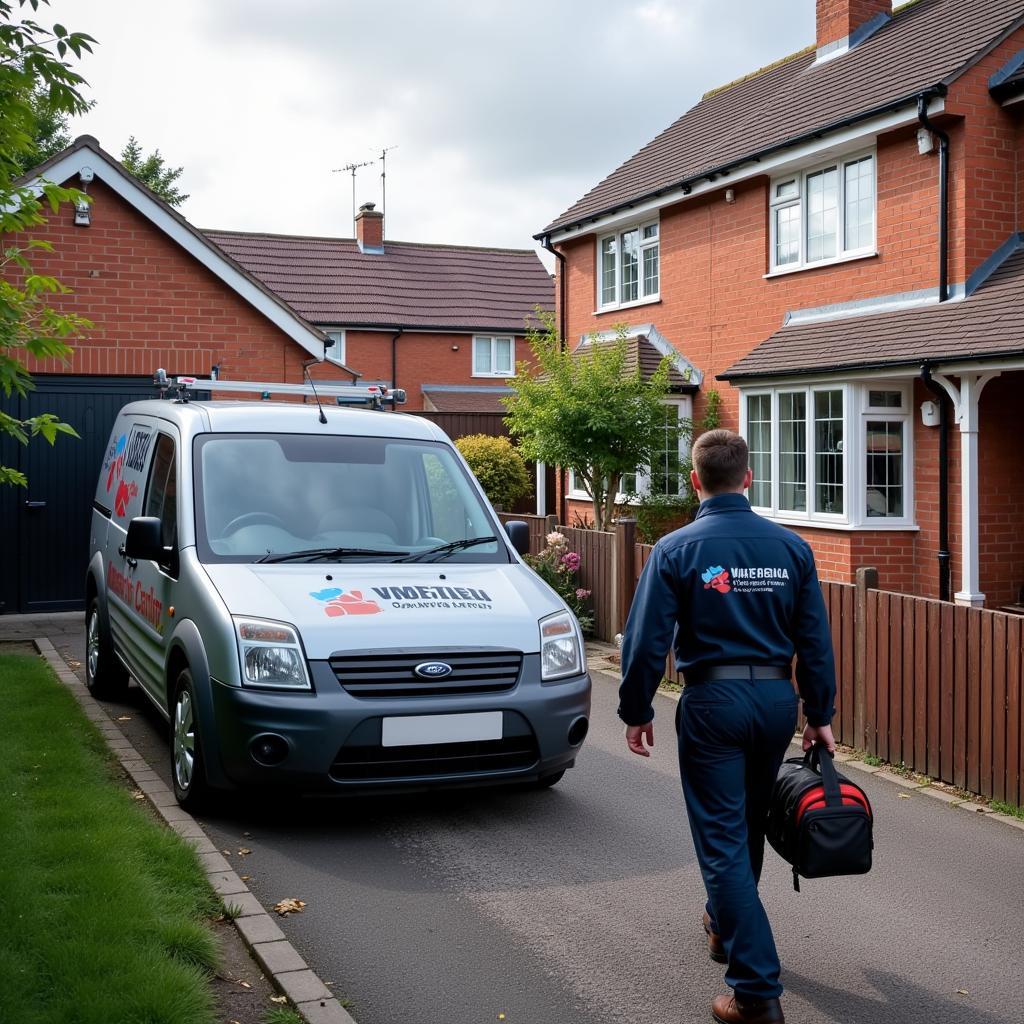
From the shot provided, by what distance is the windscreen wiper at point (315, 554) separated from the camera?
6832 millimetres

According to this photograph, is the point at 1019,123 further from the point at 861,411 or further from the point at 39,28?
the point at 39,28

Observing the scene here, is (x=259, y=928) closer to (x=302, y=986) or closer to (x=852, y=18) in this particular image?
(x=302, y=986)

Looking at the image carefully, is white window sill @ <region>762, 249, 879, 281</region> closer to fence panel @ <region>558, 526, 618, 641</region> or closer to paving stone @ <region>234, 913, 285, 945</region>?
fence panel @ <region>558, 526, 618, 641</region>

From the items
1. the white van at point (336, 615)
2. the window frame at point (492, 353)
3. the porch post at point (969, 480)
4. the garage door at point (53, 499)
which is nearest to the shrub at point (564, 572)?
the porch post at point (969, 480)

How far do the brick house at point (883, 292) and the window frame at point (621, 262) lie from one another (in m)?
1.03

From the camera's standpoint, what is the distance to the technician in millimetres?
4168

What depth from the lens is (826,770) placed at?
4.30 metres

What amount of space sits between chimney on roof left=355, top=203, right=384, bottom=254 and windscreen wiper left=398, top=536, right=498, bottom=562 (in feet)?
113

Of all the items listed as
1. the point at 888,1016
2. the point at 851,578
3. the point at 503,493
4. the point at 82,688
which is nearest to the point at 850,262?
the point at 851,578

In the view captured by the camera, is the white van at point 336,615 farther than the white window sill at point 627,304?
No

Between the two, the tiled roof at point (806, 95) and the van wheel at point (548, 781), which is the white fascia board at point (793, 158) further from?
the van wheel at point (548, 781)

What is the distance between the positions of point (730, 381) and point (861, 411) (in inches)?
112

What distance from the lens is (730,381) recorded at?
58.2ft

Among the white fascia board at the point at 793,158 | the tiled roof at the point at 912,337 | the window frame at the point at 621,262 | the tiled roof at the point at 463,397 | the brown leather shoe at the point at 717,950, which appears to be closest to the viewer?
the brown leather shoe at the point at 717,950
